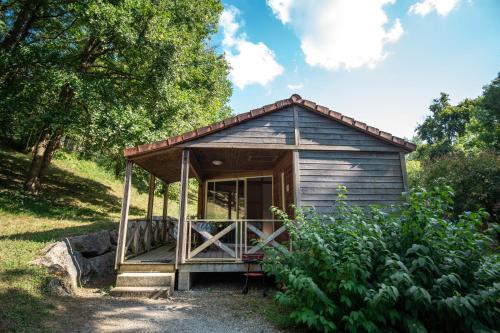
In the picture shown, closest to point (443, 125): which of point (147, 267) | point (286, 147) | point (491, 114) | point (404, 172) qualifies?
point (491, 114)

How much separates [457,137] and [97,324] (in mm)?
38968

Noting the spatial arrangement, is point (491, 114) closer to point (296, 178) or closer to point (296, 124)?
point (296, 124)

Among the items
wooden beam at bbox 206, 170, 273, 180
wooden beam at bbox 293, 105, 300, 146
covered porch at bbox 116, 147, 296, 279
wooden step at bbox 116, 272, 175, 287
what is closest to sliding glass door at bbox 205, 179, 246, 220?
covered porch at bbox 116, 147, 296, 279

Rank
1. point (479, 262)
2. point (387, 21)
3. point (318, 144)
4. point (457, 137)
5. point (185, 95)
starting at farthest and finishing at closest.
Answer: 1. point (457, 137)
2. point (185, 95)
3. point (387, 21)
4. point (318, 144)
5. point (479, 262)

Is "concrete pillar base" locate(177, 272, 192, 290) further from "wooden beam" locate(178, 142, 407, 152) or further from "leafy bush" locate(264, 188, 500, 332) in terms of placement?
"wooden beam" locate(178, 142, 407, 152)

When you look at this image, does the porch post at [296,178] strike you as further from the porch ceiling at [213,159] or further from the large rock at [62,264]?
the large rock at [62,264]

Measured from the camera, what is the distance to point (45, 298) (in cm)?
426

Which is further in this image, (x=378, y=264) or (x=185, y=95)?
(x=185, y=95)

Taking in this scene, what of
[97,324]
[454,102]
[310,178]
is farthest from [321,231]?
[454,102]

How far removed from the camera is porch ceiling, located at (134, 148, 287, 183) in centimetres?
690

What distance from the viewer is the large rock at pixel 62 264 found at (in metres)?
5.12

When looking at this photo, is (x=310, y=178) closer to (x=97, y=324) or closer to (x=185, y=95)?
(x=97, y=324)

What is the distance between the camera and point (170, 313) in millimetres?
4320

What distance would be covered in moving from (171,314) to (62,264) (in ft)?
9.46
